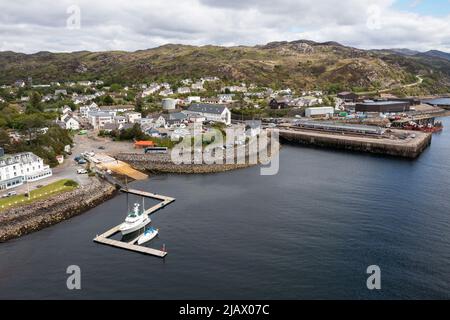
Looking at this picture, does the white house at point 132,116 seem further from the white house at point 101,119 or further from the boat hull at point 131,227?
the boat hull at point 131,227

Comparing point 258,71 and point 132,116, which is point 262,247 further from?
point 258,71

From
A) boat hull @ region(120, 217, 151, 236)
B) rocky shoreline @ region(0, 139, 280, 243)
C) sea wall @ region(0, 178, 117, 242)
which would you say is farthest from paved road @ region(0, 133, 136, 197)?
boat hull @ region(120, 217, 151, 236)

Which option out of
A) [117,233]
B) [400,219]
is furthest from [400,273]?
[117,233]

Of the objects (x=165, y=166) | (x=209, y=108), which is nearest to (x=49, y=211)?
(x=165, y=166)

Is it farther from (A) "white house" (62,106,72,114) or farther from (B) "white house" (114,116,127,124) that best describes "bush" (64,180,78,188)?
(A) "white house" (62,106,72,114)

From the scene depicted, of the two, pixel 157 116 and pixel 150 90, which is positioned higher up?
pixel 150 90

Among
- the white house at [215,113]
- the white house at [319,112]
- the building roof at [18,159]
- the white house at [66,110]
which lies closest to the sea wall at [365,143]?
the white house at [215,113]
